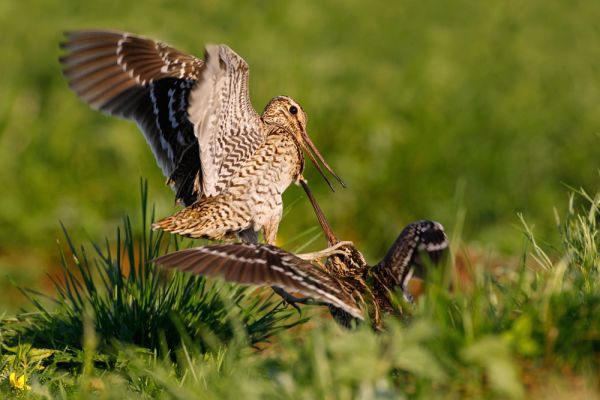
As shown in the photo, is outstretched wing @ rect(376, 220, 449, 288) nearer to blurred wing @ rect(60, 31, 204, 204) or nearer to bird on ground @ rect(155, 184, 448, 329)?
bird on ground @ rect(155, 184, 448, 329)

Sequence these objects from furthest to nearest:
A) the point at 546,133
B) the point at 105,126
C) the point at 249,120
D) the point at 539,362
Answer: the point at 546,133 < the point at 105,126 < the point at 249,120 < the point at 539,362

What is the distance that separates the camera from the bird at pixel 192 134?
491 centimetres

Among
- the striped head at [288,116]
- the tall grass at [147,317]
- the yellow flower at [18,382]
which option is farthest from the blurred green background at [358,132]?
the yellow flower at [18,382]

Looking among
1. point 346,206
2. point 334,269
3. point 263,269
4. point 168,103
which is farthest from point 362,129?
point 263,269

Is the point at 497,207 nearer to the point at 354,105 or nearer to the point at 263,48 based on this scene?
the point at 354,105

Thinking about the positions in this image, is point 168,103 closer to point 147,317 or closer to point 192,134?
point 192,134

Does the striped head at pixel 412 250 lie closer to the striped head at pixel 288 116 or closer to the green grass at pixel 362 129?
the striped head at pixel 288 116

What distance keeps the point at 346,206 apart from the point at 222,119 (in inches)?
158

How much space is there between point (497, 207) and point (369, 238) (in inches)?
48.8

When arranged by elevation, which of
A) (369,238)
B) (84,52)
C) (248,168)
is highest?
(84,52)

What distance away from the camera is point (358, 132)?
9.38 meters

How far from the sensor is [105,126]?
30.6 ft

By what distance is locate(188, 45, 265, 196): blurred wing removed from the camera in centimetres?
452

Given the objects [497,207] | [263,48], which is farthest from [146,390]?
[263,48]
